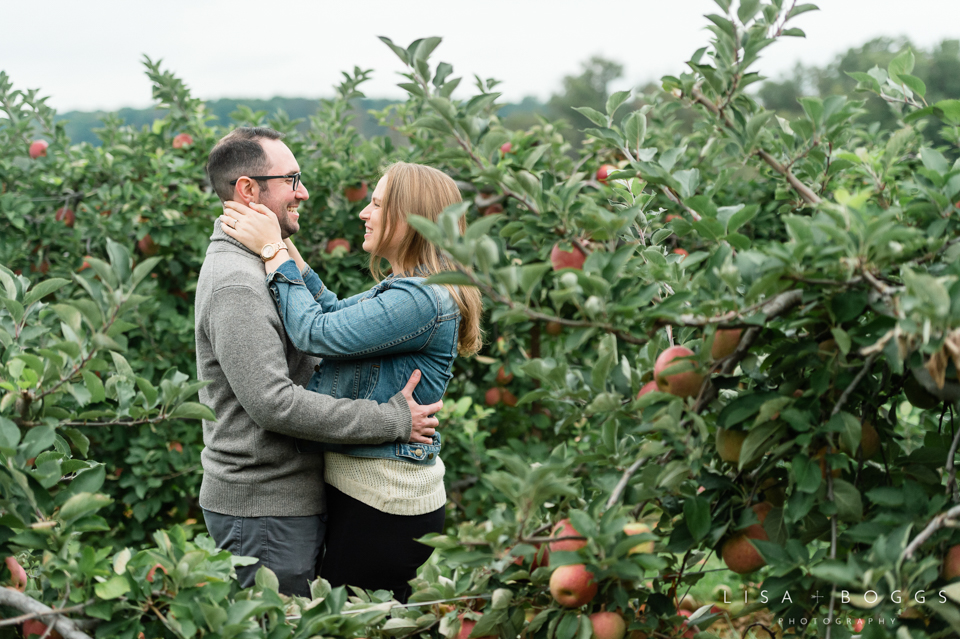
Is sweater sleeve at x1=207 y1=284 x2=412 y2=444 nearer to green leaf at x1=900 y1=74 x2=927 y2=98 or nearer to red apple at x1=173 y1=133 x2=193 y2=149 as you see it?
green leaf at x1=900 y1=74 x2=927 y2=98

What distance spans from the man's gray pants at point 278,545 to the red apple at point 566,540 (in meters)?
0.84

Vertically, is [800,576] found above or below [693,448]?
below

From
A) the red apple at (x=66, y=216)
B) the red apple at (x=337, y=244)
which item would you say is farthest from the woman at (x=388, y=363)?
the red apple at (x=66, y=216)

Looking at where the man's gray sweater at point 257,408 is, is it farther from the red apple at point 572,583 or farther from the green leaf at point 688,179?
the green leaf at point 688,179

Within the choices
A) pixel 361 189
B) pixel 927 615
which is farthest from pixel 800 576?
pixel 361 189

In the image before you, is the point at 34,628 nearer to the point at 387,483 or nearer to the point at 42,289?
the point at 42,289

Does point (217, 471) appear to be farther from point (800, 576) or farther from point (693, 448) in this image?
point (800, 576)

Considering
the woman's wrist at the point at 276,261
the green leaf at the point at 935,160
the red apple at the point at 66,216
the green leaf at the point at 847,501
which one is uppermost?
the green leaf at the point at 935,160

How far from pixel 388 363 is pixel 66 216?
2.83 meters

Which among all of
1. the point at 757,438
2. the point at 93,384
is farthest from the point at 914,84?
the point at 93,384

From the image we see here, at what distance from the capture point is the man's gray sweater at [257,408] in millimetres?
1765

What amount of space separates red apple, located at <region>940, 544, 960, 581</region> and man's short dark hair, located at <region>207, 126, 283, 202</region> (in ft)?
5.53

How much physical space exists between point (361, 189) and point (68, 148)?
1.68m

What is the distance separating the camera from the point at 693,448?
4.07ft
